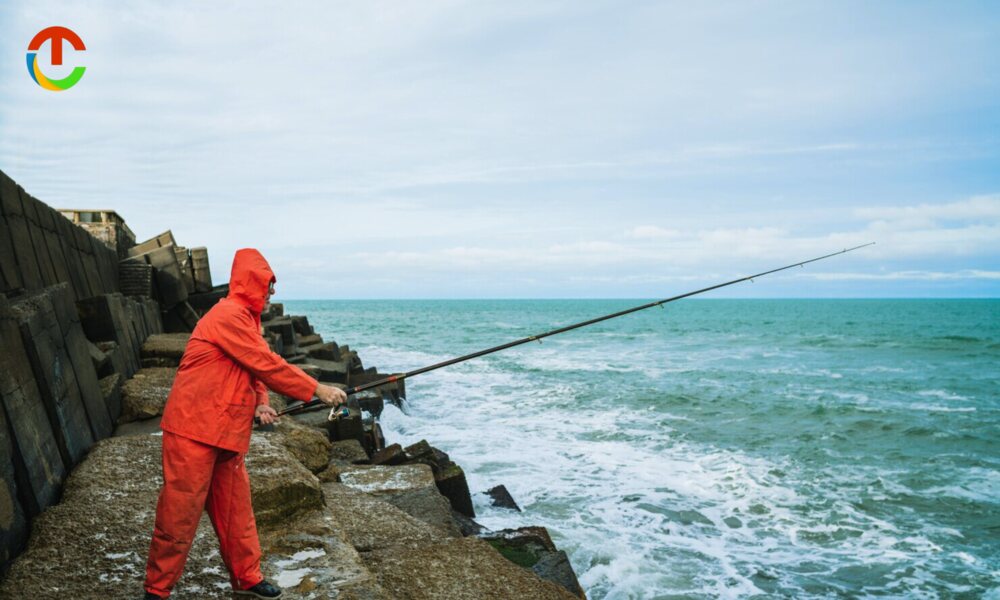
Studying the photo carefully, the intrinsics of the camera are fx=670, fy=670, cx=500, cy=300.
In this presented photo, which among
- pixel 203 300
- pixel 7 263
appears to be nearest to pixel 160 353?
pixel 7 263

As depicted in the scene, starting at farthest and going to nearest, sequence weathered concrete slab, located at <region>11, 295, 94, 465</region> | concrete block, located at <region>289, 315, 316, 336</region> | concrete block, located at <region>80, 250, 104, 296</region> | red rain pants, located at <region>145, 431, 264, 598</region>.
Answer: concrete block, located at <region>289, 315, 316, 336</region> → concrete block, located at <region>80, 250, 104, 296</region> → weathered concrete slab, located at <region>11, 295, 94, 465</region> → red rain pants, located at <region>145, 431, 264, 598</region>

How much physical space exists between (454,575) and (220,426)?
144 cm

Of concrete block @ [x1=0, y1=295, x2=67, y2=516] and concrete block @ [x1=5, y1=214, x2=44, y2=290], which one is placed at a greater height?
concrete block @ [x1=5, y1=214, x2=44, y2=290]

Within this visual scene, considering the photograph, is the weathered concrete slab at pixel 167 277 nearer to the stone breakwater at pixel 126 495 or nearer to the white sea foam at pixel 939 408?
the stone breakwater at pixel 126 495

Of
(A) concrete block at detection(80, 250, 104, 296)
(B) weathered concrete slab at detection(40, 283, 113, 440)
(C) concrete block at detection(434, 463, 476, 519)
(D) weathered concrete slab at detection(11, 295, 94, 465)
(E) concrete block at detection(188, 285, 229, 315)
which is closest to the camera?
(D) weathered concrete slab at detection(11, 295, 94, 465)

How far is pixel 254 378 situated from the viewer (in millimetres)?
2869

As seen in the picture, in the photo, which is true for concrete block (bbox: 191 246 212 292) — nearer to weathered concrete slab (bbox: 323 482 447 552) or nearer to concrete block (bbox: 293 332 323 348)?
concrete block (bbox: 293 332 323 348)

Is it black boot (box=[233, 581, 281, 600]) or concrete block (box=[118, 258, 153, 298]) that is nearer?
black boot (box=[233, 581, 281, 600])

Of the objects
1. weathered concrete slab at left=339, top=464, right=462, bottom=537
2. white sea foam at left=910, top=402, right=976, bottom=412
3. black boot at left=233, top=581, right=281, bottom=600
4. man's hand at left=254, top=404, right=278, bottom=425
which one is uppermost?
man's hand at left=254, top=404, right=278, bottom=425

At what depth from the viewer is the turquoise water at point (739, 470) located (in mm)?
6777

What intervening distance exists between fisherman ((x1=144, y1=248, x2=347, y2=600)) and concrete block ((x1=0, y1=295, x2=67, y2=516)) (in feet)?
3.10

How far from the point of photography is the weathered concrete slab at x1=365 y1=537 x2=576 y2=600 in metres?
3.23

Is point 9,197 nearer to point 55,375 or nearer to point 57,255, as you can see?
point 57,255

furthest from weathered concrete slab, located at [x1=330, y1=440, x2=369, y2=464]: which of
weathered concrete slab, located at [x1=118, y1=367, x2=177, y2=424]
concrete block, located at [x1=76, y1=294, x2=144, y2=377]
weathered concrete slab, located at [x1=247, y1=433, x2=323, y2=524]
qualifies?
weathered concrete slab, located at [x1=247, y1=433, x2=323, y2=524]
